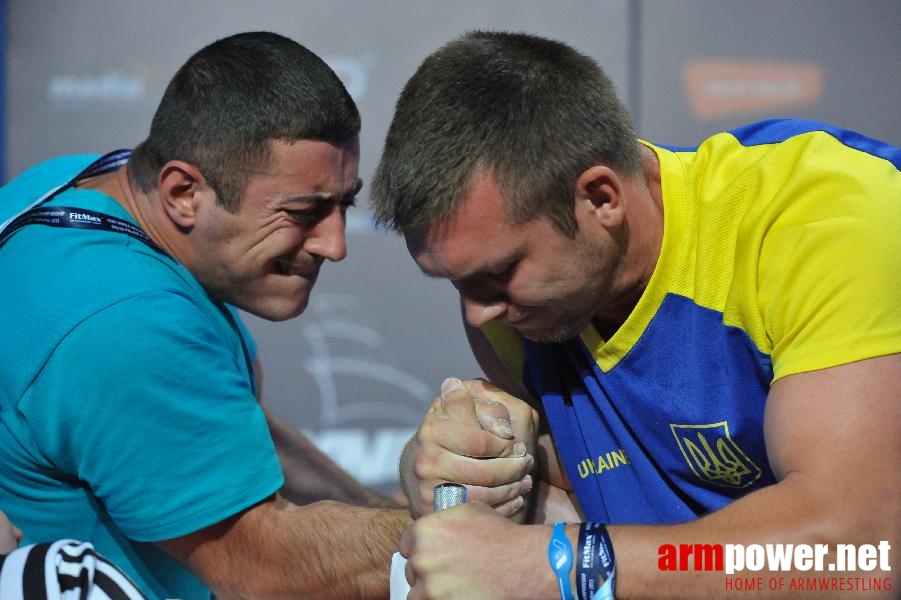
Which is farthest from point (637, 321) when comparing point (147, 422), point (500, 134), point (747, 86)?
point (747, 86)

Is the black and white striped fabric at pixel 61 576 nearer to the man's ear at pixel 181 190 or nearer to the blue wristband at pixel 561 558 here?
the blue wristband at pixel 561 558

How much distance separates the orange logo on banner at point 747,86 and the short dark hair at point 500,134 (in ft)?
9.54

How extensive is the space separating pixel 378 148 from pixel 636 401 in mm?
2824

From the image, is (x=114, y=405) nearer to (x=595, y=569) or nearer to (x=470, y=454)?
(x=470, y=454)

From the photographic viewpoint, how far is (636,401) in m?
1.73

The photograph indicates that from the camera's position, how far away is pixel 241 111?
6.77ft

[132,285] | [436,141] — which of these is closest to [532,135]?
[436,141]

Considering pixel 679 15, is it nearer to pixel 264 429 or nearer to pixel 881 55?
pixel 881 55

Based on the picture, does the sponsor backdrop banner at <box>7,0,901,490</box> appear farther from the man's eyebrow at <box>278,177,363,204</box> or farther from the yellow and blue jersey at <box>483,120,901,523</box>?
the yellow and blue jersey at <box>483,120,901,523</box>

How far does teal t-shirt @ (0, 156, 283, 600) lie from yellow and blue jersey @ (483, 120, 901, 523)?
0.54 meters

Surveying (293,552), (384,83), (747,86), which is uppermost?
(384,83)

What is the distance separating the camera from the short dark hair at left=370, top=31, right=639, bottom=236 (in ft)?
5.16

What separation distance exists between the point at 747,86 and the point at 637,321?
305cm

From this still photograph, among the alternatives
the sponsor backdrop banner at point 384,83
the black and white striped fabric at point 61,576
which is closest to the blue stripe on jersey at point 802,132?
the black and white striped fabric at point 61,576
